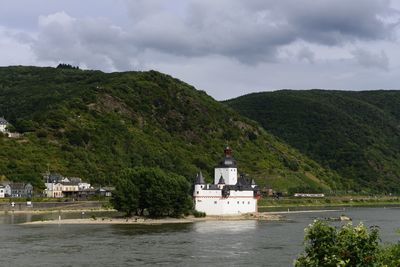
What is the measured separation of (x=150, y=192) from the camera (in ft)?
332

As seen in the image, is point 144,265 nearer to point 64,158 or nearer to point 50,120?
point 64,158

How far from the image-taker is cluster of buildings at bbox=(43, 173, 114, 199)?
485 ft

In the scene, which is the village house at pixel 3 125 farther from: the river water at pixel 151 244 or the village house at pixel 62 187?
the river water at pixel 151 244

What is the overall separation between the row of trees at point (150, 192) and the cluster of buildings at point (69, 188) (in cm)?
4645

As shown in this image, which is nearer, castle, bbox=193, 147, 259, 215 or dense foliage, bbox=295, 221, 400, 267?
dense foliage, bbox=295, 221, 400, 267

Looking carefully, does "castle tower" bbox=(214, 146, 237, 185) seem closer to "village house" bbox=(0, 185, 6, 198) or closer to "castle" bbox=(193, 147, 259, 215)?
"castle" bbox=(193, 147, 259, 215)

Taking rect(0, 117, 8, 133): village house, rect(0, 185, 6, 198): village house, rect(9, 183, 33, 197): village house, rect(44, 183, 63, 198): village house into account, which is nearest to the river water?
rect(9, 183, 33, 197): village house

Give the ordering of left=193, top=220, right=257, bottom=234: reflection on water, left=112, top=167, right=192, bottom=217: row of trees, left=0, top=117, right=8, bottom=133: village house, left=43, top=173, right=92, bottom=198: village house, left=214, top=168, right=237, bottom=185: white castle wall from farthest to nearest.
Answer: left=0, top=117, right=8, bottom=133: village house < left=43, top=173, right=92, bottom=198: village house < left=214, top=168, right=237, bottom=185: white castle wall < left=112, top=167, right=192, bottom=217: row of trees < left=193, top=220, right=257, bottom=234: reflection on water

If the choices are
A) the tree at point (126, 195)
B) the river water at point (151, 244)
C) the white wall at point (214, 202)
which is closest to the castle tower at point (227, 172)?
the white wall at point (214, 202)

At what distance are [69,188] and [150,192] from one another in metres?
53.2

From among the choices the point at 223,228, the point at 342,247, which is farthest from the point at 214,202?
the point at 342,247

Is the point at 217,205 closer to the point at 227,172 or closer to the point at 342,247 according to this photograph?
the point at 227,172

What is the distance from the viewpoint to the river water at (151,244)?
184 feet

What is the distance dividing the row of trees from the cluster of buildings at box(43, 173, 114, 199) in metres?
46.4
